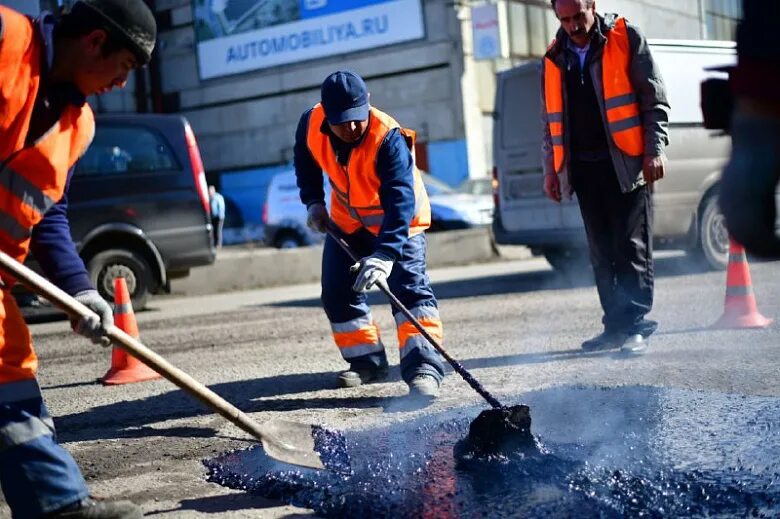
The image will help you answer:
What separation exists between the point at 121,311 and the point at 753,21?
4.70 m

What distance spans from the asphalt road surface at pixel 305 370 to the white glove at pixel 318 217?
84 centimetres

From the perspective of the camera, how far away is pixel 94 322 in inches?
113

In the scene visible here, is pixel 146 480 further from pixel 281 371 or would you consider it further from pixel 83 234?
pixel 83 234

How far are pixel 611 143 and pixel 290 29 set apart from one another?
21302 millimetres

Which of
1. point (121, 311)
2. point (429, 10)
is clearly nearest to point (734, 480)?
point (121, 311)

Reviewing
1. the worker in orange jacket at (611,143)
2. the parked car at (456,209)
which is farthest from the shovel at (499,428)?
the parked car at (456,209)

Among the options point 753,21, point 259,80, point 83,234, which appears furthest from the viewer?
point 259,80

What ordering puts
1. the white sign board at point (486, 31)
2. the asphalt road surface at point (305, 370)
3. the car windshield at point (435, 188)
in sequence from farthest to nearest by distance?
the white sign board at point (486, 31) → the car windshield at point (435, 188) → the asphalt road surface at point (305, 370)

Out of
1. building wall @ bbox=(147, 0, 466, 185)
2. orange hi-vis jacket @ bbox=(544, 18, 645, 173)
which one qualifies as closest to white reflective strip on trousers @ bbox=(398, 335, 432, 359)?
orange hi-vis jacket @ bbox=(544, 18, 645, 173)

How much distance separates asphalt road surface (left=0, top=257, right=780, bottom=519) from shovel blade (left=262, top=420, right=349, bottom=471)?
206mm

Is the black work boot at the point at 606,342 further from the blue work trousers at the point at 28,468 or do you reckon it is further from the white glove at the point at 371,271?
the blue work trousers at the point at 28,468

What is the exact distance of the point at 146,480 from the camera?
11.7 ft

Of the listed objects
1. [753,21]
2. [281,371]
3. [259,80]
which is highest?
[259,80]

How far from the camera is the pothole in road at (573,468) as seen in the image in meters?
2.90
